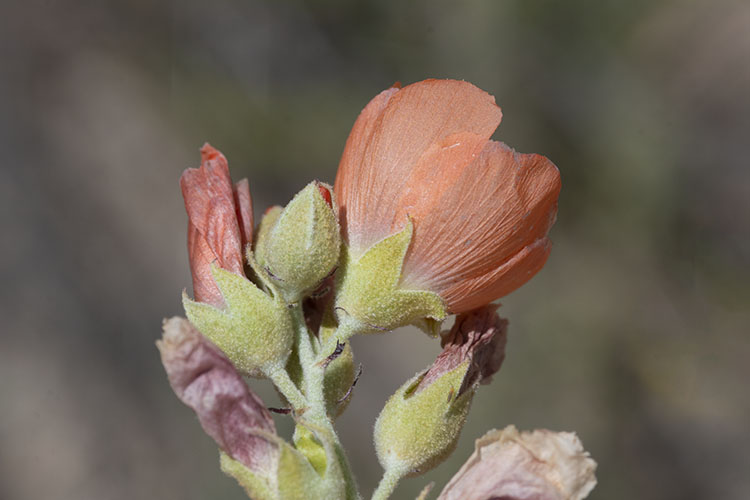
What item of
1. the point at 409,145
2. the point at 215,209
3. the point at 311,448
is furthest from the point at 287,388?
the point at 409,145

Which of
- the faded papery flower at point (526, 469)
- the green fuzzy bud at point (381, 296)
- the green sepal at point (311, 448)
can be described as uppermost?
the green fuzzy bud at point (381, 296)

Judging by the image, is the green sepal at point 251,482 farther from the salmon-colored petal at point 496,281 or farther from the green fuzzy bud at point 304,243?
the salmon-colored petal at point 496,281

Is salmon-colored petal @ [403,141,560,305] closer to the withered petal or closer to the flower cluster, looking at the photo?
the flower cluster

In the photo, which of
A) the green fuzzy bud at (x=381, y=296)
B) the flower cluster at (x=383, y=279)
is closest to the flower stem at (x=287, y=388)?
the flower cluster at (x=383, y=279)

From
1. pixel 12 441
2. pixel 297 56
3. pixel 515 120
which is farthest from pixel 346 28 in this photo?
pixel 12 441

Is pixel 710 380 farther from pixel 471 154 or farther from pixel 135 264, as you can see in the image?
pixel 471 154

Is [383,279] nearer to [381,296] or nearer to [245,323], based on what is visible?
[381,296]

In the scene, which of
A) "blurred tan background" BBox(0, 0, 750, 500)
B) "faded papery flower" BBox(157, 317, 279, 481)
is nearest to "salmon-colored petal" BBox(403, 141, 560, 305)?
"faded papery flower" BBox(157, 317, 279, 481)
